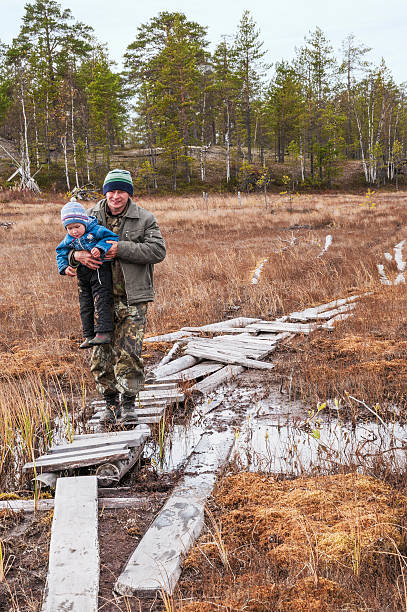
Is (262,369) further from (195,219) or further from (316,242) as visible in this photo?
(195,219)


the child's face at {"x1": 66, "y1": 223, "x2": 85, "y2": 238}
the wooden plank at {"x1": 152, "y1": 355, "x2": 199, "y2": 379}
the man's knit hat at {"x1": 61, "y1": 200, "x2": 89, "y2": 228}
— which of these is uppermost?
the man's knit hat at {"x1": 61, "y1": 200, "x2": 89, "y2": 228}

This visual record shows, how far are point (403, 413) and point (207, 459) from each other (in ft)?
6.75

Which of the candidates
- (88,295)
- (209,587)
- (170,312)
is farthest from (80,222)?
(170,312)

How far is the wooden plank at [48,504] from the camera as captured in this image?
3.24m

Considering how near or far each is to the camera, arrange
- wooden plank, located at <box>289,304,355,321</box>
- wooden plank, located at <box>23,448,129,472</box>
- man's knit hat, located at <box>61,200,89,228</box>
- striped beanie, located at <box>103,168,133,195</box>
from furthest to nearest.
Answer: wooden plank, located at <box>289,304,355,321</box>
striped beanie, located at <box>103,168,133,195</box>
man's knit hat, located at <box>61,200,89,228</box>
wooden plank, located at <box>23,448,129,472</box>

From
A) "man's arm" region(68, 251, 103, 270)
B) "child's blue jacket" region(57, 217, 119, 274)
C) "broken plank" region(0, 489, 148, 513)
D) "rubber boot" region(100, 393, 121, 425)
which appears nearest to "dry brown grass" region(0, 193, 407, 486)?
"rubber boot" region(100, 393, 121, 425)

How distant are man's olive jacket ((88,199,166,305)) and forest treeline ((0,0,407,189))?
37.1 meters

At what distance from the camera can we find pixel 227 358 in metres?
6.38

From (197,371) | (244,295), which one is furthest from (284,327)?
(244,295)

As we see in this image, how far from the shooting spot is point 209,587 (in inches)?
94.6

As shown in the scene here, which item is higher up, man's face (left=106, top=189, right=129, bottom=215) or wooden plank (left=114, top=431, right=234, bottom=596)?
man's face (left=106, top=189, right=129, bottom=215)

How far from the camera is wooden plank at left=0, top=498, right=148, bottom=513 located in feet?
10.6

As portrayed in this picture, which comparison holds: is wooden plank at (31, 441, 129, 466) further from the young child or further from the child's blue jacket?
the child's blue jacket

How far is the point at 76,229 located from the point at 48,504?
2077mm
